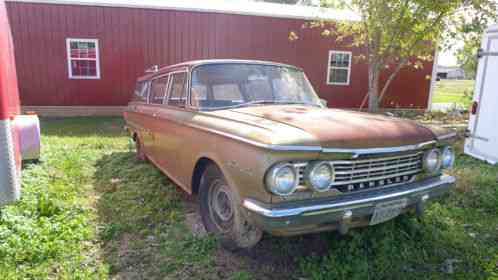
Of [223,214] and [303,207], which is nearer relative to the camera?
[303,207]

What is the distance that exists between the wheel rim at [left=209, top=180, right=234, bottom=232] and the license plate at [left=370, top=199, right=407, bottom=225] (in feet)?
3.85

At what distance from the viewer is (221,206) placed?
3.13 metres

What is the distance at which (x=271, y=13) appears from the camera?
42.4ft

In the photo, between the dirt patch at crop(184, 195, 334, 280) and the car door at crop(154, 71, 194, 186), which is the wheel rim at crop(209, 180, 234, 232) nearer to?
the dirt patch at crop(184, 195, 334, 280)

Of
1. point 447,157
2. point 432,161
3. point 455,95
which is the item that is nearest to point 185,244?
point 432,161

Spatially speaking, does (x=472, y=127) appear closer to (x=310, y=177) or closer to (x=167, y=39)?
(x=310, y=177)

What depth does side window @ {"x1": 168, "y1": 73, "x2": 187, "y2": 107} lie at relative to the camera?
377cm

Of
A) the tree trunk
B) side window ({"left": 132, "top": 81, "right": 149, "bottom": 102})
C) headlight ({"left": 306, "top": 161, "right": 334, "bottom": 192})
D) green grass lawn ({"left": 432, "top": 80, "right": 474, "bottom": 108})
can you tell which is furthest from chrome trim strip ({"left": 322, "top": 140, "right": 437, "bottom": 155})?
green grass lawn ({"left": 432, "top": 80, "right": 474, "bottom": 108})

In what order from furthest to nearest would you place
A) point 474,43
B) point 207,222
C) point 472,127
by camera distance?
point 474,43 < point 472,127 < point 207,222

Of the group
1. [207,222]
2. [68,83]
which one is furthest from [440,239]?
[68,83]

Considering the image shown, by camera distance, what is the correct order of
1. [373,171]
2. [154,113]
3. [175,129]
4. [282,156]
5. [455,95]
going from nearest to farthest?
[282,156] → [373,171] → [175,129] → [154,113] → [455,95]

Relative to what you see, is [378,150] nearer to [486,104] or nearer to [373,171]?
[373,171]

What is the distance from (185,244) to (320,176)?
5.05ft

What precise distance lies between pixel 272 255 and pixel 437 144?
69.5 inches
